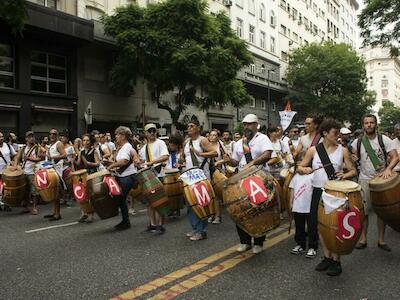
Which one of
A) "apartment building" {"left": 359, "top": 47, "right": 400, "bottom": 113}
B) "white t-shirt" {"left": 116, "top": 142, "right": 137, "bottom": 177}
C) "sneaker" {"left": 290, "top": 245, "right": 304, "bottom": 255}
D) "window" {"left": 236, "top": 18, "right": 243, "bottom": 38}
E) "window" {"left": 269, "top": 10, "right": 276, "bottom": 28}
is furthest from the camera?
"apartment building" {"left": 359, "top": 47, "right": 400, "bottom": 113}

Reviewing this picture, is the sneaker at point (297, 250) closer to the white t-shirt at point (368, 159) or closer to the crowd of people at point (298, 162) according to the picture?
the crowd of people at point (298, 162)

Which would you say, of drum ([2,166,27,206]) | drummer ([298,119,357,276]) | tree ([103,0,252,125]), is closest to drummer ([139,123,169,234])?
drummer ([298,119,357,276])

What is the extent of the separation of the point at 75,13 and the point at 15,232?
15.3 metres

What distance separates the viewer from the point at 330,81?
41031 mm

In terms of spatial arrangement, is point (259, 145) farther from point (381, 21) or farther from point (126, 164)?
point (381, 21)

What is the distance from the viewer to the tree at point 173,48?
1972 centimetres

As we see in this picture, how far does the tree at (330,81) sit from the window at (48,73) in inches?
995

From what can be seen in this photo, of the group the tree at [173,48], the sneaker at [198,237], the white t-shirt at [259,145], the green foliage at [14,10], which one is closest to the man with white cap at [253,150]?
the white t-shirt at [259,145]

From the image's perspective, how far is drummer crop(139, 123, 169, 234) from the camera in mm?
7375

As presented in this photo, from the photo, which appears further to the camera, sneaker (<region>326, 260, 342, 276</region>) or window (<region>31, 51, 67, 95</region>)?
window (<region>31, 51, 67, 95</region>)

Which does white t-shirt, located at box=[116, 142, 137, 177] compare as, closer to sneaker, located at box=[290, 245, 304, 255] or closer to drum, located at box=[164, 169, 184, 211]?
drum, located at box=[164, 169, 184, 211]

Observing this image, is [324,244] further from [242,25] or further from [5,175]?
[242,25]

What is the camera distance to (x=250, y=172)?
5.22 meters

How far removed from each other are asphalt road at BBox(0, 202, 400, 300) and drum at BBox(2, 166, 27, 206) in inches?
75.7
